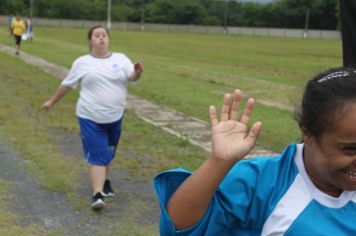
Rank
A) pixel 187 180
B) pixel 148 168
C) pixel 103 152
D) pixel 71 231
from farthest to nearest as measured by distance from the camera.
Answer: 1. pixel 148 168
2. pixel 103 152
3. pixel 71 231
4. pixel 187 180

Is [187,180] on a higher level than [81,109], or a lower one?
higher

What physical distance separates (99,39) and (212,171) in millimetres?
3996

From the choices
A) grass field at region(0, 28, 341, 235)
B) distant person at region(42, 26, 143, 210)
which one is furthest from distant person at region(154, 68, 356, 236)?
distant person at region(42, 26, 143, 210)

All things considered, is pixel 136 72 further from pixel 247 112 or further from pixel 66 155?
pixel 247 112

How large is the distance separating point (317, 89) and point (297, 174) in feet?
0.86

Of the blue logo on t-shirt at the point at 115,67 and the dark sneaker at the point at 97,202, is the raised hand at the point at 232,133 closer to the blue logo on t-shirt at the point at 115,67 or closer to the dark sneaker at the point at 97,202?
the dark sneaker at the point at 97,202

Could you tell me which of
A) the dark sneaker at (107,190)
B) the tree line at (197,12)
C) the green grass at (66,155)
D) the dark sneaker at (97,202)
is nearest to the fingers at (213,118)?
the green grass at (66,155)

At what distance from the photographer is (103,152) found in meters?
5.50

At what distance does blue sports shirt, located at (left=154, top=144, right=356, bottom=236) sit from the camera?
1765 millimetres

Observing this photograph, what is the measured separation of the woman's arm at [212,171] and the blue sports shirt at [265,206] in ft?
0.09

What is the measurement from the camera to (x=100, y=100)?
5.52 meters

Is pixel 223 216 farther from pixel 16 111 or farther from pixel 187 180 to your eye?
pixel 16 111

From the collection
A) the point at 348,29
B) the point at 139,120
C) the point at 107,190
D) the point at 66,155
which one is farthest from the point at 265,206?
the point at 139,120

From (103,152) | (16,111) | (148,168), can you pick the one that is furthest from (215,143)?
(16,111)
